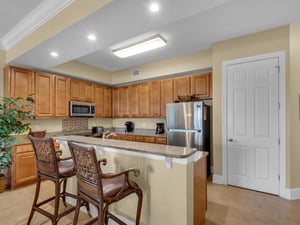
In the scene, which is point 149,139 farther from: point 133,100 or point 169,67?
point 169,67

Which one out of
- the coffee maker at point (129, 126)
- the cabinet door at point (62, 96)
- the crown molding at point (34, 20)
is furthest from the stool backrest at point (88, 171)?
the coffee maker at point (129, 126)

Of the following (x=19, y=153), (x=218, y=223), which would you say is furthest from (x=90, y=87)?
(x=218, y=223)

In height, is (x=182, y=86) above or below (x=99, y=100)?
above

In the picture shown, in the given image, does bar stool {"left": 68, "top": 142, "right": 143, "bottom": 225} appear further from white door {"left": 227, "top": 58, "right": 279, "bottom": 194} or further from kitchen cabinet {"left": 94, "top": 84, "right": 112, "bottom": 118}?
kitchen cabinet {"left": 94, "top": 84, "right": 112, "bottom": 118}

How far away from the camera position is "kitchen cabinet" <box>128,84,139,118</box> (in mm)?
5078

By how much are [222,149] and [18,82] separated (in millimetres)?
4334

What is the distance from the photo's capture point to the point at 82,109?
4.55 meters

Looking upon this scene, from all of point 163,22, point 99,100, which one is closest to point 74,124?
point 99,100

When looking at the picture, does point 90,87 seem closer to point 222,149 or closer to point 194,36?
point 194,36

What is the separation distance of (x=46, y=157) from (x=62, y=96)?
8.61ft

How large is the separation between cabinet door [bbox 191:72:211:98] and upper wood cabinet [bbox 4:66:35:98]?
11.9ft

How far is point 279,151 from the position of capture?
282 cm

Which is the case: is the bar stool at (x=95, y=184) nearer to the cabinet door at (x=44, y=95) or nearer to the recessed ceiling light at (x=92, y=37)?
the recessed ceiling light at (x=92, y=37)

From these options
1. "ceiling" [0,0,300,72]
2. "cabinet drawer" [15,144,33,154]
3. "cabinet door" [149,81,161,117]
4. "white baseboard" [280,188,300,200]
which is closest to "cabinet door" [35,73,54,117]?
"ceiling" [0,0,300,72]
